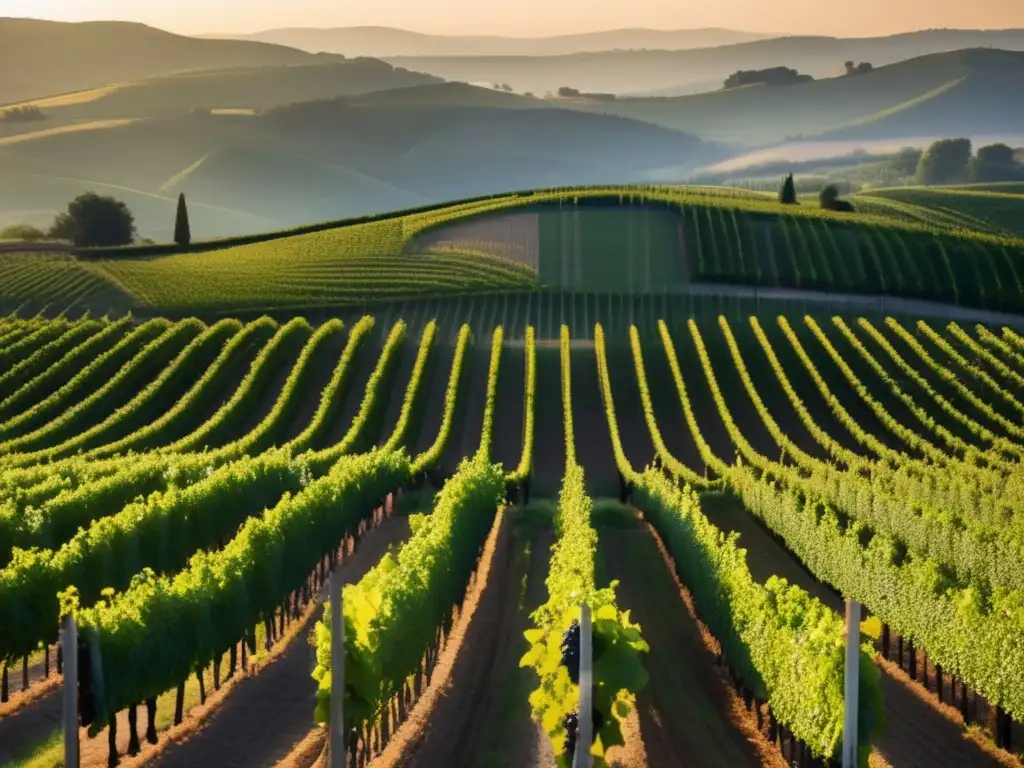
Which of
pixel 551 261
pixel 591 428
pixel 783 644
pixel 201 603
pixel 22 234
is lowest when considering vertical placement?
pixel 591 428

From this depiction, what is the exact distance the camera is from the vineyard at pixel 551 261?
81.5m

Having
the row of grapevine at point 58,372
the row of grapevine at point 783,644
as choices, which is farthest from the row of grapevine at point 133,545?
the row of grapevine at point 58,372

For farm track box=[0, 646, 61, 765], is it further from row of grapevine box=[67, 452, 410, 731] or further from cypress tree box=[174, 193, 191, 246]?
cypress tree box=[174, 193, 191, 246]

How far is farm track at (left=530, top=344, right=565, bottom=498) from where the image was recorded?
56.6 meters

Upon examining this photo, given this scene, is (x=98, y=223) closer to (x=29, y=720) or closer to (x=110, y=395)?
(x=110, y=395)

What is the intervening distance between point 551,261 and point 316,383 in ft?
78.7

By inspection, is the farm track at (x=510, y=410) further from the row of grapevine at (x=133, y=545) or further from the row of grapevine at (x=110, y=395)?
the row of grapevine at (x=110, y=395)

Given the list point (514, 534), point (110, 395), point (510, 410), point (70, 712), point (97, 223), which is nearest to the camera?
point (70, 712)

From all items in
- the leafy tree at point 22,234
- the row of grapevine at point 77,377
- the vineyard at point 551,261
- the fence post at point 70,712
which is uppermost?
the leafy tree at point 22,234

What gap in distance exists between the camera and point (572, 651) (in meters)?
18.9

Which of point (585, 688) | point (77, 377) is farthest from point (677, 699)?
point (77, 377)

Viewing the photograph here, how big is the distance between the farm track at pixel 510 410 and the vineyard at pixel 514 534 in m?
0.21

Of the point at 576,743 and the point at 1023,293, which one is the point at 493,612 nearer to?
the point at 576,743

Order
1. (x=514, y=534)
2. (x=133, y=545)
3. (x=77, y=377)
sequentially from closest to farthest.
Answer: (x=133, y=545) → (x=514, y=534) → (x=77, y=377)
